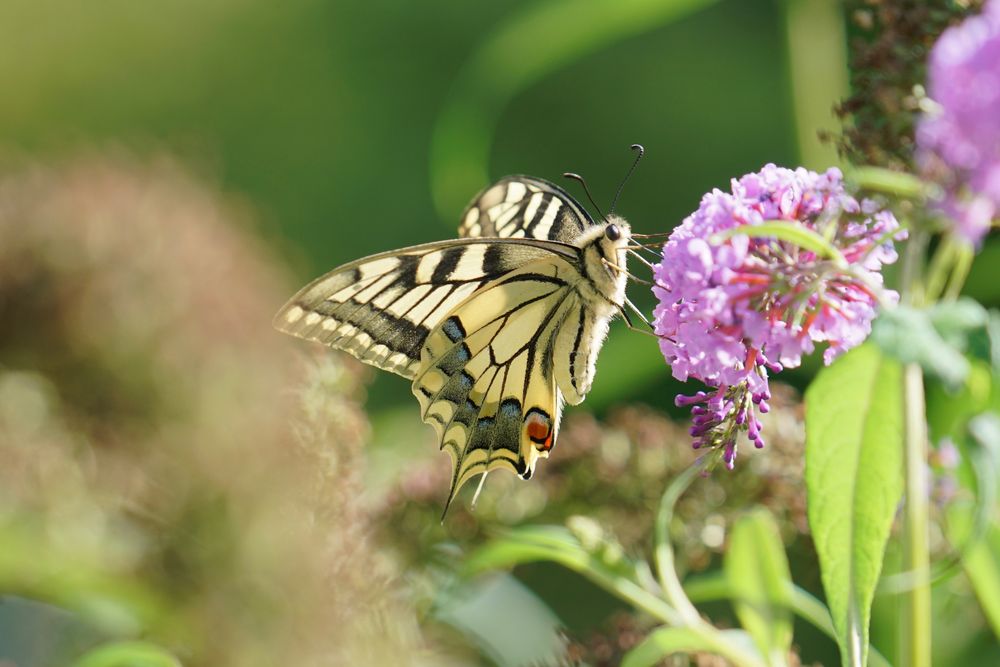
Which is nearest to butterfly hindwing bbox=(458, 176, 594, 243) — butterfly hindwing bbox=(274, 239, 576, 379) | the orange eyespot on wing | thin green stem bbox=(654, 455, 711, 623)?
butterfly hindwing bbox=(274, 239, 576, 379)

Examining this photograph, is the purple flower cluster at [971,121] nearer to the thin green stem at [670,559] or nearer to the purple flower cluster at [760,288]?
the purple flower cluster at [760,288]

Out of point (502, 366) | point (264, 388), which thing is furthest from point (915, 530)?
point (264, 388)

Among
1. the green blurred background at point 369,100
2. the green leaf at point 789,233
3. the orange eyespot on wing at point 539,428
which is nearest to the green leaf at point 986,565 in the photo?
the green leaf at point 789,233

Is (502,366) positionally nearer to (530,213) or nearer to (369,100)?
(530,213)

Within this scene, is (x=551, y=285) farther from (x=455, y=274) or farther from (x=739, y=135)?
(x=739, y=135)

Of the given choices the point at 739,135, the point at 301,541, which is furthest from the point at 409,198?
the point at 301,541

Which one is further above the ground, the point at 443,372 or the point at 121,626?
the point at 443,372

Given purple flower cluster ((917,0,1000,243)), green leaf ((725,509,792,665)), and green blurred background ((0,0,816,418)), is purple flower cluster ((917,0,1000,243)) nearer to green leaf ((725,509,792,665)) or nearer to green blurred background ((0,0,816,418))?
green leaf ((725,509,792,665))
